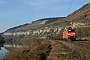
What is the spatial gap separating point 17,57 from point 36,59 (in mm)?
5144

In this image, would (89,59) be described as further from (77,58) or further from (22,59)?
(22,59)

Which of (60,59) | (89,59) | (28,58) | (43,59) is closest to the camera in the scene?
(89,59)

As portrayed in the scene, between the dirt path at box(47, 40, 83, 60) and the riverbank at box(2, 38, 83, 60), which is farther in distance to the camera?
the riverbank at box(2, 38, 83, 60)

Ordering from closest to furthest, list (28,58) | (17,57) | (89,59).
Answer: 1. (89,59)
2. (28,58)
3. (17,57)

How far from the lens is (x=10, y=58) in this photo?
31.4 metres

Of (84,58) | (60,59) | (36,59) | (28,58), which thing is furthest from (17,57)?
(84,58)

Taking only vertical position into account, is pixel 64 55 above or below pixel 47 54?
above

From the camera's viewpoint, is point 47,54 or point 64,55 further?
point 47,54

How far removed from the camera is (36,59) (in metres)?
26.7

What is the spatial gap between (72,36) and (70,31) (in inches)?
59.6

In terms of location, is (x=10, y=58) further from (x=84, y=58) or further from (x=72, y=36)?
(x=72, y=36)

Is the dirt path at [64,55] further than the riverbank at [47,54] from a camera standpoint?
No

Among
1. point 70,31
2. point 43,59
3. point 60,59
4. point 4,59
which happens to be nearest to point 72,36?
point 70,31

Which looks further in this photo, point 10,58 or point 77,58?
point 10,58
